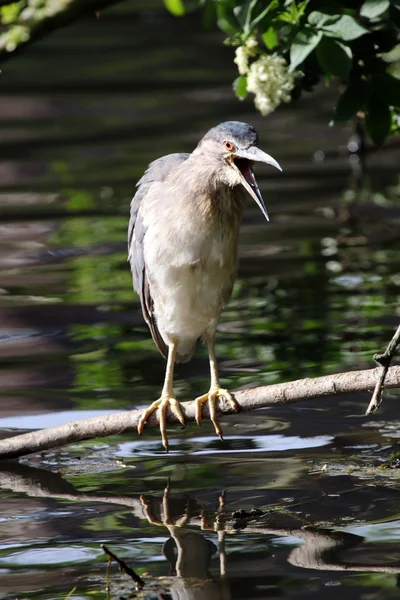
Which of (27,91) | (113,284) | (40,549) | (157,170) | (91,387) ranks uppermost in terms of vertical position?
(157,170)

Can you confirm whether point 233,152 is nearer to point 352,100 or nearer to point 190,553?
point 352,100

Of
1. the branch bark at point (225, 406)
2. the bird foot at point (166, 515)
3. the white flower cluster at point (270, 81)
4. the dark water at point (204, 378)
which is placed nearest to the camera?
the dark water at point (204, 378)

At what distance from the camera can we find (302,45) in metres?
5.20

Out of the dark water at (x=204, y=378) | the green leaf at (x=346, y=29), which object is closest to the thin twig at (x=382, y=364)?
the dark water at (x=204, y=378)

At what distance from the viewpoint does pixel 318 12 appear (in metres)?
5.29

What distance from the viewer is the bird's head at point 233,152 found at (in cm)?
507

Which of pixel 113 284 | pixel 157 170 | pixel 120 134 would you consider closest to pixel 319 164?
pixel 120 134

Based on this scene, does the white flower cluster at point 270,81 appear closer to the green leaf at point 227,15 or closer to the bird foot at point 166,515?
the green leaf at point 227,15

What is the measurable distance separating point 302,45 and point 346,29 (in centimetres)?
21

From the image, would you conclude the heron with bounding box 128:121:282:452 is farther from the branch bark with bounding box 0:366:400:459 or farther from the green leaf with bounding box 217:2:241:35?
the green leaf with bounding box 217:2:241:35

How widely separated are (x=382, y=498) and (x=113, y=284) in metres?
4.48

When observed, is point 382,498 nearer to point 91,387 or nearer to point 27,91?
point 91,387

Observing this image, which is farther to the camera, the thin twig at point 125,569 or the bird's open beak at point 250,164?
the bird's open beak at point 250,164

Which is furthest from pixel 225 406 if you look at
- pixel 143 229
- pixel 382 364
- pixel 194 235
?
pixel 382 364
